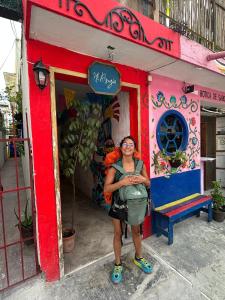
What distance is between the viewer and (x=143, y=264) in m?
2.45

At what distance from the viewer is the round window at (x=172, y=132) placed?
3.44 m

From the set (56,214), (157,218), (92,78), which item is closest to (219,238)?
(157,218)

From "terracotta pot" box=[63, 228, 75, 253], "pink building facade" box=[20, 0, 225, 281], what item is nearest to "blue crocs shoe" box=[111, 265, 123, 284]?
"pink building facade" box=[20, 0, 225, 281]

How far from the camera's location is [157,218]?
317cm

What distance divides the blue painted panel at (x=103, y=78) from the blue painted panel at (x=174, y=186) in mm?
1735

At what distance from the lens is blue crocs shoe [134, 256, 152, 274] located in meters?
2.40

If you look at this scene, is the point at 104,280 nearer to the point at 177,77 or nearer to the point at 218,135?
the point at 177,77

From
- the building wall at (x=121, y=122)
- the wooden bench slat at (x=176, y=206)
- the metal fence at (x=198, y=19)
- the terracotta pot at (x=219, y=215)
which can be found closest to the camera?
the wooden bench slat at (x=176, y=206)

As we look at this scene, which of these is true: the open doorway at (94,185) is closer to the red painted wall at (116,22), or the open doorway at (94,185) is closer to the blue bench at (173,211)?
the red painted wall at (116,22)

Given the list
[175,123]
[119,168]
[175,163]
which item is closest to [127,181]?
[119,168]

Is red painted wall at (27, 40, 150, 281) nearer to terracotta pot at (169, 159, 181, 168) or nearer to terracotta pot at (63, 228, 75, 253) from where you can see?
terracotta pot at (63, 228, 75, 253)

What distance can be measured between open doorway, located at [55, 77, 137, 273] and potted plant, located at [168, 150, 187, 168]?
101 centimetres

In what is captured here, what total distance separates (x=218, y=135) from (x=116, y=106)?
3.82m

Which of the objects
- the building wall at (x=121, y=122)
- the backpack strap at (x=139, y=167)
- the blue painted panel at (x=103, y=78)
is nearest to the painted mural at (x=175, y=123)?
the building wall at (x=121, y=122)
